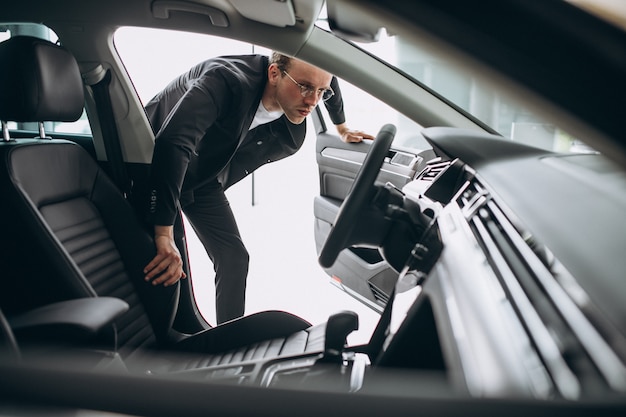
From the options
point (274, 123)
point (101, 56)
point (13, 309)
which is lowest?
point (13, 309)

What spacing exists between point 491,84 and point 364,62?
104 centimetres

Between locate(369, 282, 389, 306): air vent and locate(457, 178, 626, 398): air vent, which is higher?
locate(457, 178, 626, 398): air vent

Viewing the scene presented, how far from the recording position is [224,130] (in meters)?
1.95

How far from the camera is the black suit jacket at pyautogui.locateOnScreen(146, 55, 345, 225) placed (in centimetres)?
167

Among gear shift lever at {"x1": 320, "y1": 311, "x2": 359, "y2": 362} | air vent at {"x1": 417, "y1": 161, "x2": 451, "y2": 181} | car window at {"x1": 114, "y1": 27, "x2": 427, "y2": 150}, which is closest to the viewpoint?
gear shift lever at {"x1": 320, "y1": 311, "x2": 359, "y2": 362}

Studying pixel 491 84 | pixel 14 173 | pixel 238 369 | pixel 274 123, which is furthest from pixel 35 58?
A: pixel 491 84

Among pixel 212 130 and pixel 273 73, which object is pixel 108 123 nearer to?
pixel 212 130

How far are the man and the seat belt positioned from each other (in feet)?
0.60

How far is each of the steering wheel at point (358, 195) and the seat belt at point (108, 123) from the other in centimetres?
92

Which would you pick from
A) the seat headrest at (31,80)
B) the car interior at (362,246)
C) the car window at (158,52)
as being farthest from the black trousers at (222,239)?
the seat headrest at (31,80)

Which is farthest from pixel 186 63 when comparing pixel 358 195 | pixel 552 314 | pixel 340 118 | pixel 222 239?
pixel 552 314

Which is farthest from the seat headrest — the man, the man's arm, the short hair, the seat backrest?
the man's arm

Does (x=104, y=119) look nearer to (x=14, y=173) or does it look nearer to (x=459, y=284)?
(x=14, y=173)

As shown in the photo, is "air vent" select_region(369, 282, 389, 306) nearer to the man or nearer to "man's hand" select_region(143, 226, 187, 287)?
the man
